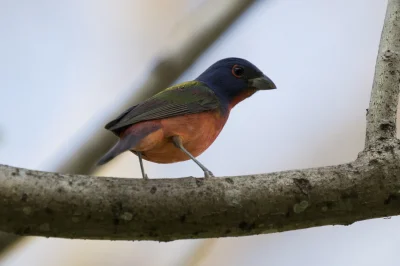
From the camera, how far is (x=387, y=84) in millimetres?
3588

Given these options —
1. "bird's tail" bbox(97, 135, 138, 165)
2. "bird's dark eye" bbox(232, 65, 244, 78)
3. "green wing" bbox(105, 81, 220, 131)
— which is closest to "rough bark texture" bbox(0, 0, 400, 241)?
"bird's tail" bbox(97, 135, 138, 165)

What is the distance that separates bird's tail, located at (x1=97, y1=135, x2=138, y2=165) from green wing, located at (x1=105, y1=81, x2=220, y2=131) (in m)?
0.08

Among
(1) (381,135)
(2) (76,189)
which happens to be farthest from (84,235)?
(1) (381,135)

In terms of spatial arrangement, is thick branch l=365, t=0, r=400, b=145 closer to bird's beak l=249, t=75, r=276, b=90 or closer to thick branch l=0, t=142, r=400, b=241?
thick branch l=0, t=142, r=400, b=241

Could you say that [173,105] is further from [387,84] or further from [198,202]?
[198,202]

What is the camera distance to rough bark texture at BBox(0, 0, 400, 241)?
2.36 m

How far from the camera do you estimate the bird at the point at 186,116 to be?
354cm

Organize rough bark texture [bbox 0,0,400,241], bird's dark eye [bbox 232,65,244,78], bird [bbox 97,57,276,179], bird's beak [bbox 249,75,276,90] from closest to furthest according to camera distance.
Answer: rough bark texture [bbox 0,0,400,241], bird [bbox 97,57,276,179], bird's beak [bbox 249,75,276,90], bird's dark eye [bbox 232,65,244,78]

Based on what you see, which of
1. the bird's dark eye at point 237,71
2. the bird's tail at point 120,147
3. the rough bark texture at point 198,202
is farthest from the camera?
the bird's dark eye at point 237,71

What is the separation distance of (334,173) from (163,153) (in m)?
1.26

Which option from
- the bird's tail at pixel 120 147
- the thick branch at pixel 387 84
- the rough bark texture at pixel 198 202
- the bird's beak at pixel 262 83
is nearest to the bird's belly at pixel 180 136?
the bird's tail at pixel 120 147

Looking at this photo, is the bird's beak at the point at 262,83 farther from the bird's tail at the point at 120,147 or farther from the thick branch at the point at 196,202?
the thick branch at the point at 196,202

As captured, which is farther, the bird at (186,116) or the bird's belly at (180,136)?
the bird's belly at (180,136)

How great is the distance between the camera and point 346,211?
2752 mm
